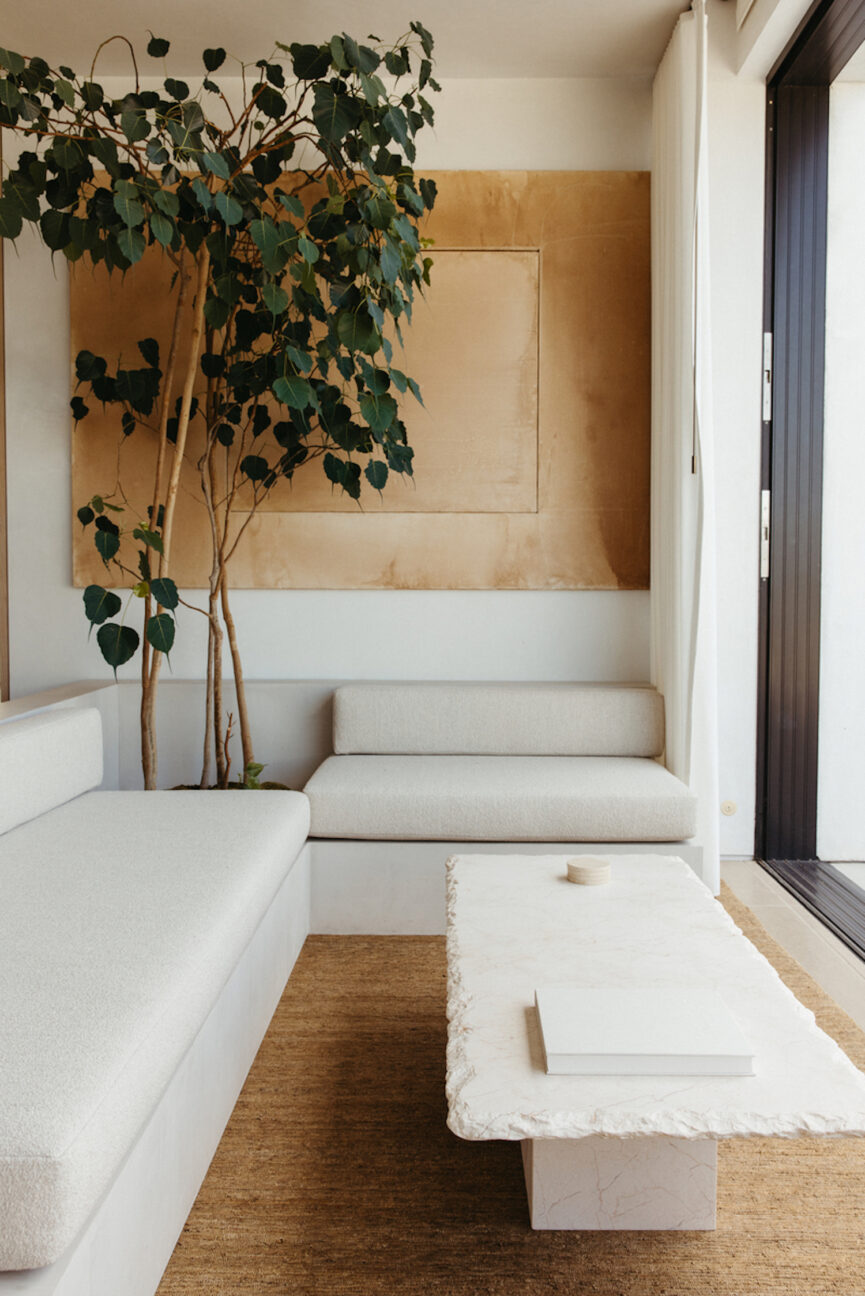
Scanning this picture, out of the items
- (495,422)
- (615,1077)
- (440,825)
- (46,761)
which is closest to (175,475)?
(46,761)

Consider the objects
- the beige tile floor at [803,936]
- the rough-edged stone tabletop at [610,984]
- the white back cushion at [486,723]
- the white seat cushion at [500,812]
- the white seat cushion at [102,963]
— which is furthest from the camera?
the white back cushion at [486,723]

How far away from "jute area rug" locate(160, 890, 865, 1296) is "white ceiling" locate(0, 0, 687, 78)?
Result: 3179mm

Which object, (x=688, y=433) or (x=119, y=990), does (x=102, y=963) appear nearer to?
(x=119, y=990)

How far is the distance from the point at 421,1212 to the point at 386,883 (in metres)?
1.26

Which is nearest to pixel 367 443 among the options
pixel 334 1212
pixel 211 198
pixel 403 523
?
pixel 403 523

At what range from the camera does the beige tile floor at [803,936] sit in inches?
92.4

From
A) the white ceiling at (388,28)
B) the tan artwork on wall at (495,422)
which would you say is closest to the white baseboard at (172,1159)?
the tan artwork on wall at (495,422)

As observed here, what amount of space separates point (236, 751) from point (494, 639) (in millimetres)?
1050

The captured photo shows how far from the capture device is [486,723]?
3246 mm

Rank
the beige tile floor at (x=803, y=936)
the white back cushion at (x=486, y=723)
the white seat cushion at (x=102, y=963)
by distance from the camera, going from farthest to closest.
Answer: the white back cushion at (x=486, y=723) → the beige tile floor at (x=803, y=936) → the white seat cushion at (x=102, y=963)

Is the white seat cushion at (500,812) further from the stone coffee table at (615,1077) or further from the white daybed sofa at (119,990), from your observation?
the stone coffee table at (615,1077)

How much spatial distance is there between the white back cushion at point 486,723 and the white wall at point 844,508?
2.43ft

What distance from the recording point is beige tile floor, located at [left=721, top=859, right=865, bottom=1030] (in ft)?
7.70

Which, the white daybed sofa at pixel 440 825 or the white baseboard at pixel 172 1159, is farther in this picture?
the white daybed sofa at pixel 440 825
